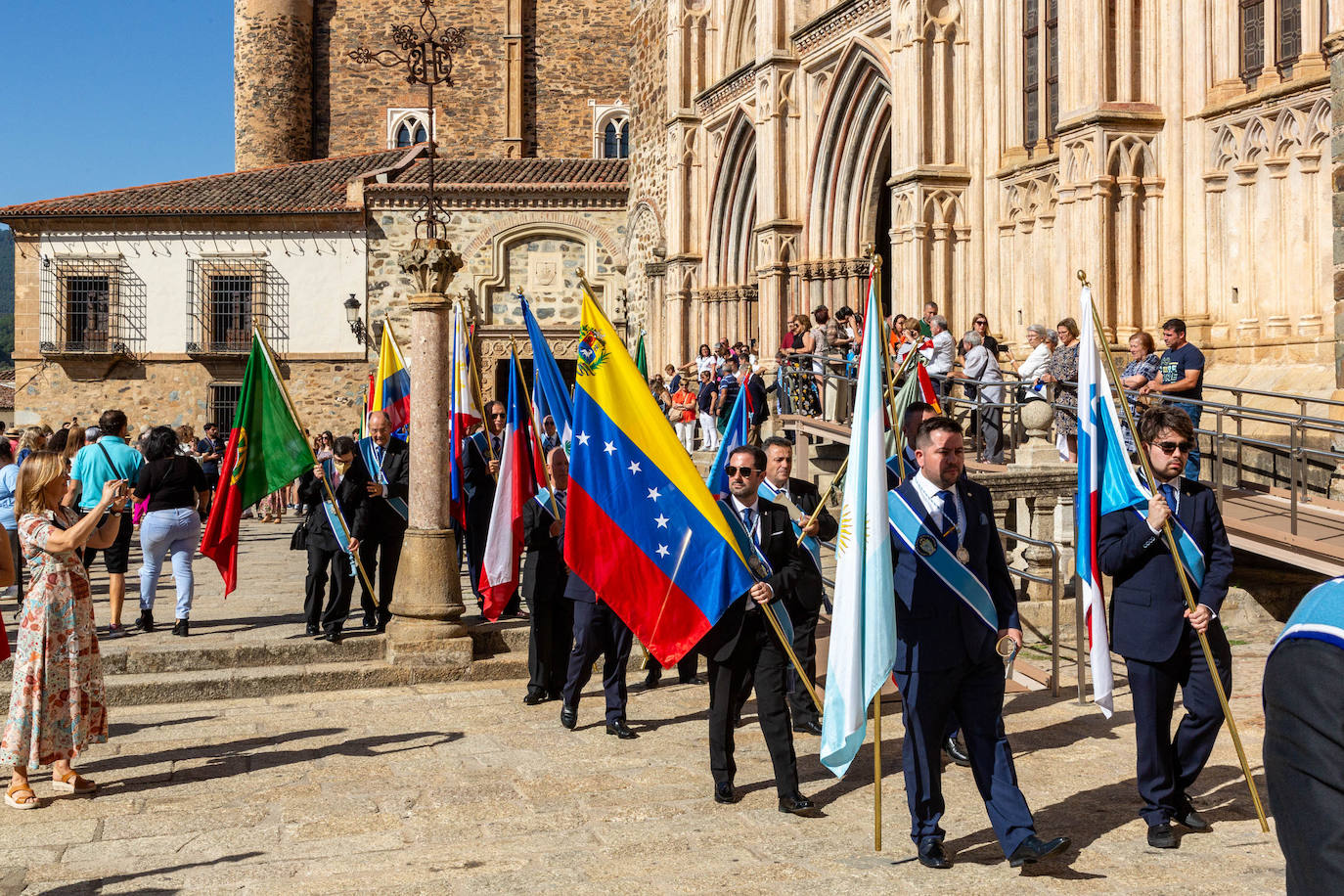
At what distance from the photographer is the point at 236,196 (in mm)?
33531

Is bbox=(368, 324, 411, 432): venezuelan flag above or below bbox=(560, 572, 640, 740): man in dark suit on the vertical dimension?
above

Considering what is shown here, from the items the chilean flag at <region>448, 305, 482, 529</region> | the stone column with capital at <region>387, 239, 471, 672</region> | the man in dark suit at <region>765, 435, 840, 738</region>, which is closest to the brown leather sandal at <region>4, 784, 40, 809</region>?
the stone column with capital at <region>387, 239, 471, 672</region>

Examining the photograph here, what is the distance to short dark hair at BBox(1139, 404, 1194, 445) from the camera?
18.5 feet

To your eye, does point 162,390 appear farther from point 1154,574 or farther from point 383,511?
point 1154,574

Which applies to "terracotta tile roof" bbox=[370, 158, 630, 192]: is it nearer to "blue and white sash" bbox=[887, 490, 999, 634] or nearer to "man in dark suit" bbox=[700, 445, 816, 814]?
"man in dark suit" bbox=[700, 445, 816, 814]

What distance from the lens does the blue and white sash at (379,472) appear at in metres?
10.6

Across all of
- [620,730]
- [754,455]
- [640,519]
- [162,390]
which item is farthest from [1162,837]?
[162,390]

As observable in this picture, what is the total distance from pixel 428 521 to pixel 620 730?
272 cm

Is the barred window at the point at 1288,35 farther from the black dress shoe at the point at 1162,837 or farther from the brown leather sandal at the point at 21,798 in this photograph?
the brown leather sandal at the point at 21,798

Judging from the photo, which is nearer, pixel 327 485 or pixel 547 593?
pixel 547 593

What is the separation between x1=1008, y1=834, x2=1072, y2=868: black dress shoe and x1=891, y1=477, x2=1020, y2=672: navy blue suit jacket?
728 millimetres

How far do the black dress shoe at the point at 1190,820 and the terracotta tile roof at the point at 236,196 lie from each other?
29354mm

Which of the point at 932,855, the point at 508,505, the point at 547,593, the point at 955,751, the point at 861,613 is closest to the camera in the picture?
the point at 932,855

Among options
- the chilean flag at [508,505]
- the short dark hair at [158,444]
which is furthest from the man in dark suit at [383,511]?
the short dark hair at [158,444]
